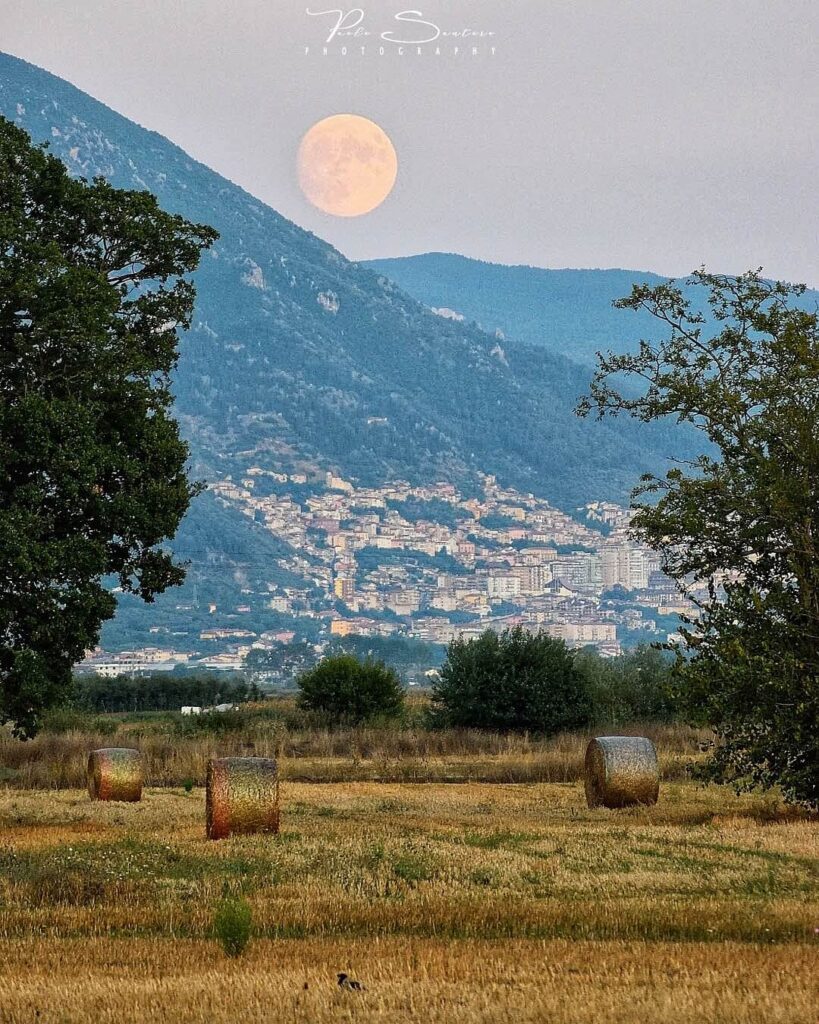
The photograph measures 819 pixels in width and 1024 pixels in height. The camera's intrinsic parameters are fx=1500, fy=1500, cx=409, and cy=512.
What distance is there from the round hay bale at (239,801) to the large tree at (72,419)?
3894mm

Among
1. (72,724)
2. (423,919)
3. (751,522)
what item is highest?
(751,522)

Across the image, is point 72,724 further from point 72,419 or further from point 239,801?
point 239,801

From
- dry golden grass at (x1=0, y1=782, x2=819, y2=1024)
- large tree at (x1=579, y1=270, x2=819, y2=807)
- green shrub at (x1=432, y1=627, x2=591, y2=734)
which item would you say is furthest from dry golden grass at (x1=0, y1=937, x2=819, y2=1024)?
green shrub at (x1=432, y1=627, x2=591, y2=734)

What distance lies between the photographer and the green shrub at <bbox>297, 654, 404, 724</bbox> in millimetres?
57875

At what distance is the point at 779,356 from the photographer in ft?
89.8

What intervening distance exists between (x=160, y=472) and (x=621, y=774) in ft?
36.9

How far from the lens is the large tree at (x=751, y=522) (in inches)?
1002

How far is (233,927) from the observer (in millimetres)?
13016

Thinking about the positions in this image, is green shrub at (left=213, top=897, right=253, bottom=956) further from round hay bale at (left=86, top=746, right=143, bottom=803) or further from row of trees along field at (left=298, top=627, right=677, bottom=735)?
row of trees along field at (left=298, top=627, right=677, bottom=735)

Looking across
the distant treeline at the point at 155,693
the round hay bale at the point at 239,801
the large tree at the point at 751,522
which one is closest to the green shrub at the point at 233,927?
the round hay bale at the point at 239,801

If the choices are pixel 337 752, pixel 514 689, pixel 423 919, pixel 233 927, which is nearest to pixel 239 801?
pixel 423 919

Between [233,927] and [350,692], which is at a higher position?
[350,692]

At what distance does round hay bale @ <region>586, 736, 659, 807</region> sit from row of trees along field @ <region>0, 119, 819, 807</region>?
3634 mm

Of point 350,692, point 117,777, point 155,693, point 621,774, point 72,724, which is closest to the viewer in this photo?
point 621,774
